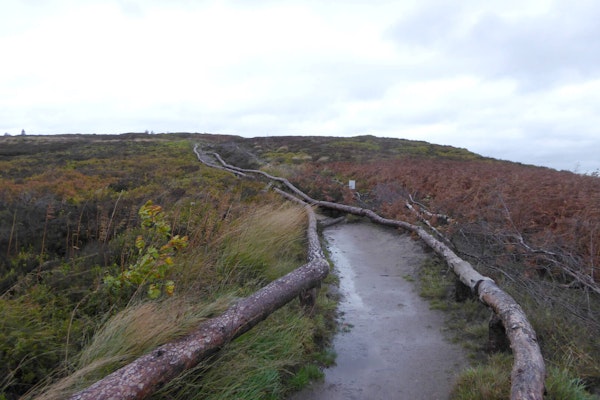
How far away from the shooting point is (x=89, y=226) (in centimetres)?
555

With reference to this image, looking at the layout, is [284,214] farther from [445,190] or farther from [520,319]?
[445,190]

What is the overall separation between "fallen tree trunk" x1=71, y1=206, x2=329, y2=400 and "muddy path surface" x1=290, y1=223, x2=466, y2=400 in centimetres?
77

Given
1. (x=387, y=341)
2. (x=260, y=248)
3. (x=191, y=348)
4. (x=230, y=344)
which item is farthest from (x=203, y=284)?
(x=387, y=341)

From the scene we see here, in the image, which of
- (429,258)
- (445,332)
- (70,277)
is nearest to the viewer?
(70,277)

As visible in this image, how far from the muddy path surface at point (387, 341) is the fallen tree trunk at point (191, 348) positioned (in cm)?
77

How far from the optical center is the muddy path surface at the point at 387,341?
3678mm

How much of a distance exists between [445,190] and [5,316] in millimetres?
10615

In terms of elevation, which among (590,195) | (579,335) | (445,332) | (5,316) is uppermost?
(590,195)

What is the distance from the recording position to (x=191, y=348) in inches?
118

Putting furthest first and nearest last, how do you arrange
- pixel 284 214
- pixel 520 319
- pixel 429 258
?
1. pixel 284 214
2. pixel 429 258
3. pixel 520 319

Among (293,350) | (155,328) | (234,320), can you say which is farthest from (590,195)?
(155,328)

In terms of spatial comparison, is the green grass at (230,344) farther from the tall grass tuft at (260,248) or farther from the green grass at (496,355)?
the green grass at (496,355)

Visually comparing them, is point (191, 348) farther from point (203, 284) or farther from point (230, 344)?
point (203, 284)

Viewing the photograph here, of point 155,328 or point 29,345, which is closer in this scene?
point 29,345
